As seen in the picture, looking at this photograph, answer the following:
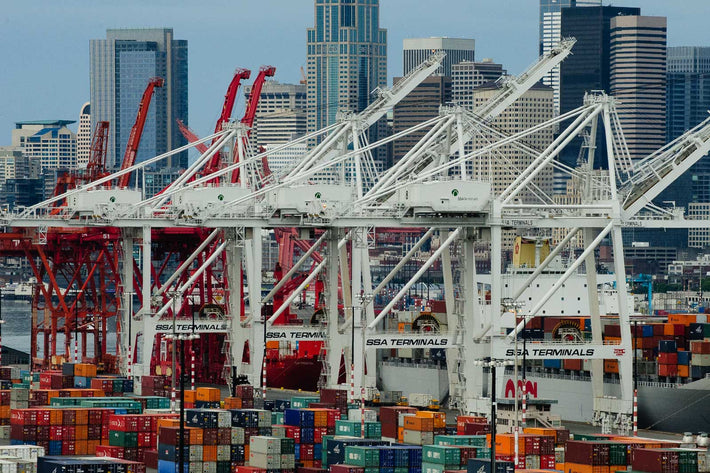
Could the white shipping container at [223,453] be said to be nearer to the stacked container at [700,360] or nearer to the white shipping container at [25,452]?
the white shipping container at [25,452]

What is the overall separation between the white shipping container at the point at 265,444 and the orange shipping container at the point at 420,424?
9.27 meters

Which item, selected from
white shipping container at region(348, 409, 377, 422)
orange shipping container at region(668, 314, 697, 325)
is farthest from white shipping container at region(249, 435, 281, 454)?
orange shipping container at region(668, 314, 697, 325)

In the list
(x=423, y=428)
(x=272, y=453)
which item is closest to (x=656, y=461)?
(x=272, y=453)

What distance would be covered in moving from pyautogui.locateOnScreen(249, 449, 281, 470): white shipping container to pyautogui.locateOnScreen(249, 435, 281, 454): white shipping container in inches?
5.1

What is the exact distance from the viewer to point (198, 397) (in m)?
73.8

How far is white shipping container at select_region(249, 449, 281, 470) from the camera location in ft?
186

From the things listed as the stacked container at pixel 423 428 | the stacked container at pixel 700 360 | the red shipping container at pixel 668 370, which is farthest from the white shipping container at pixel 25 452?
the red shipping container at pixel 668 370

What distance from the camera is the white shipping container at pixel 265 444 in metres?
56.9

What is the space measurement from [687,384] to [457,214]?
40.8 ft

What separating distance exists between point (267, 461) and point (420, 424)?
9895 millimetres

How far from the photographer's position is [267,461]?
186 feet

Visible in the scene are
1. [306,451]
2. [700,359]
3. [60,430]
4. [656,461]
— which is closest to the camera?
[656,461]

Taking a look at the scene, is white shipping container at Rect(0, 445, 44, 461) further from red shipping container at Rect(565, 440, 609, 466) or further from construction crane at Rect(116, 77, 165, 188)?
construction crane at Rect(116, 77, 165, 188)

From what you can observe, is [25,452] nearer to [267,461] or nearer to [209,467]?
[209,467]
